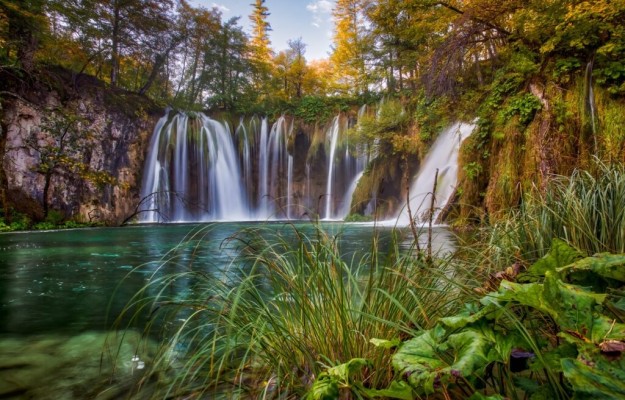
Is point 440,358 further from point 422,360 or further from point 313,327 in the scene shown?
point 313,327

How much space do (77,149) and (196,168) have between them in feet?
21.5

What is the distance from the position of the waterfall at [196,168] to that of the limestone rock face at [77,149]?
2.81ft

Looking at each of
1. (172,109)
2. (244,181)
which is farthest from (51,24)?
(244,181)

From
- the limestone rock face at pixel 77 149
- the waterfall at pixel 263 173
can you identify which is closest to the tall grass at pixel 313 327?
the limestone rock face at pixel 77 149

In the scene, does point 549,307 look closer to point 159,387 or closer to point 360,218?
point 159,387

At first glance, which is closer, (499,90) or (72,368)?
(72,368)

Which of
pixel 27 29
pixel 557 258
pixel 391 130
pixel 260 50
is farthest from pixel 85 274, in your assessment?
pixel 260 50

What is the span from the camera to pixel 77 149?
1523 cm

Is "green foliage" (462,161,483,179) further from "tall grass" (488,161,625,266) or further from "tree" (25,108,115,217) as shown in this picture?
"tree" (25,108,115,217)

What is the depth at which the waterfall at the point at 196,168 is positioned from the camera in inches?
788

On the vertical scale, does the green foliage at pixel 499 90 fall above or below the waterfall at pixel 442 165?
above

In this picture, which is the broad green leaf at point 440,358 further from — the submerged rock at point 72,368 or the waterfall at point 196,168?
the waterfall at point 196,168

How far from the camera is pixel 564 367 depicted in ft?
2.36

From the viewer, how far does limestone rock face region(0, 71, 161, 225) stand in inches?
559
